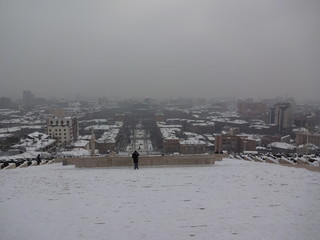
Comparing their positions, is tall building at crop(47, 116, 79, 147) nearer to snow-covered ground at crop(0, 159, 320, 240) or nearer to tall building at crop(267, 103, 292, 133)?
snow-covered ground at crop(0, 159, 320, 240)

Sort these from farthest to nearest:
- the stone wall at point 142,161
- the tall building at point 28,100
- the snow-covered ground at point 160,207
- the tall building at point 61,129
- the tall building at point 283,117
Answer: the tall building at point 28,100, the tall building at point 283,117, the tall building at point 61,129, the stone wall at point 142,161, the snow-covered ground at point 160,207

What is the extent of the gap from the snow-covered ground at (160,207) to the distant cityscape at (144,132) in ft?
41.0

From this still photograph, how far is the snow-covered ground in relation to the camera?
13.0 feet

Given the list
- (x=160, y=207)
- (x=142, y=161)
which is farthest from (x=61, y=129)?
(x=160, y=207)

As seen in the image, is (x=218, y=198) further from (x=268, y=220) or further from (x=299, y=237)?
(x=299, y=237)

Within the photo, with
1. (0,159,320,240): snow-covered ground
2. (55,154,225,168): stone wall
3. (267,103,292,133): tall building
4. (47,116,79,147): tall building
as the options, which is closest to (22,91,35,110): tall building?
(47,116,79,147): tall building

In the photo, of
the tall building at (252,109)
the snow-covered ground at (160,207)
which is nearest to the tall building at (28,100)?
the tall building at (252,109)

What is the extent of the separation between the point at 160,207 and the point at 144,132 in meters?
49.1

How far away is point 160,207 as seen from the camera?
498 cm

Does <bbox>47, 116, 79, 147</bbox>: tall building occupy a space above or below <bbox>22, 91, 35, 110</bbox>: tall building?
below

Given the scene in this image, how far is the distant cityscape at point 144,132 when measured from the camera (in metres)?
32.5

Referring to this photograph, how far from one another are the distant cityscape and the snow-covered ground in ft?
41.0

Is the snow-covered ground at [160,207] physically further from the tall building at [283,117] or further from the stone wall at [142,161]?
the tall building at [283,117]

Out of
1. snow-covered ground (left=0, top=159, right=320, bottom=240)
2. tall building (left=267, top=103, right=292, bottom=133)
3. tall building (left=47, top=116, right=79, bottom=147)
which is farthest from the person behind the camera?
tall building (left=267, top=103, right=292, bottom=133)
